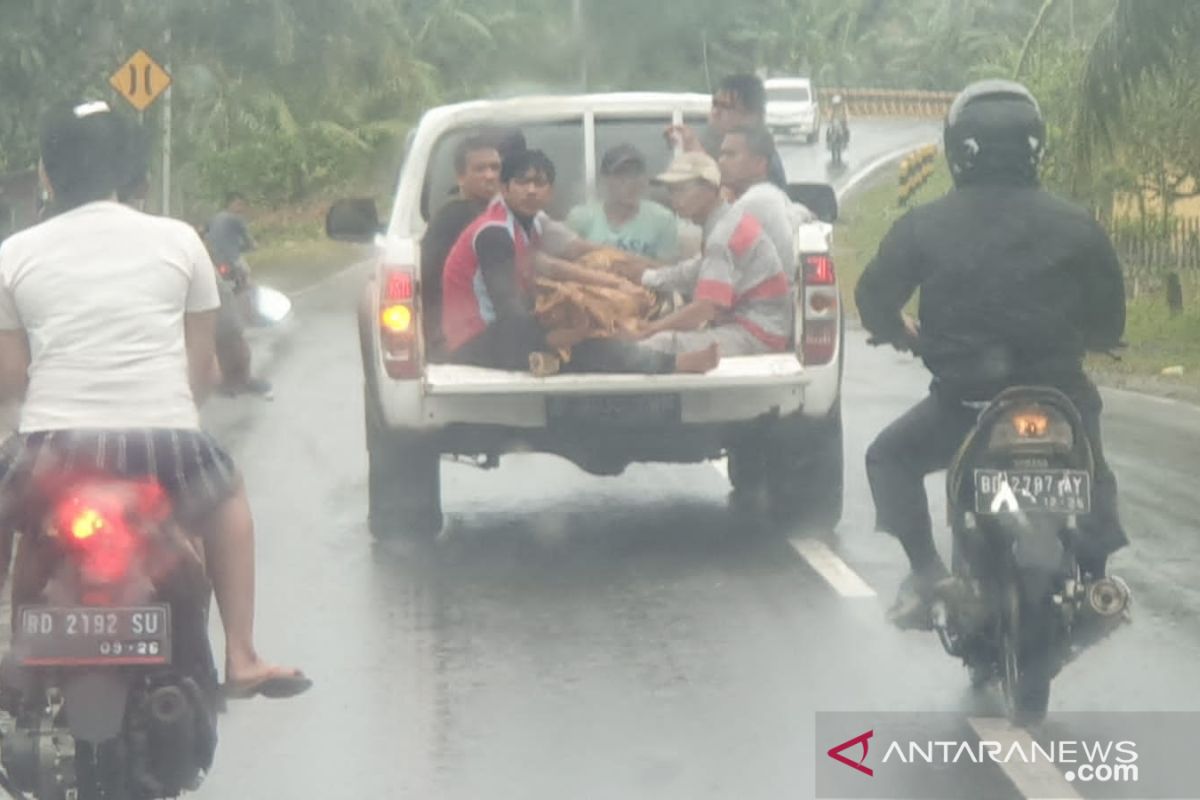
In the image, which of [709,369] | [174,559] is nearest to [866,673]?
[709,369]

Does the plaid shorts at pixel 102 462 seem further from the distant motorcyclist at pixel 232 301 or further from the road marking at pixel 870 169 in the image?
the road marking at pixel 870 169

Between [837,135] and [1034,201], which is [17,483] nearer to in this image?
[1034,201]

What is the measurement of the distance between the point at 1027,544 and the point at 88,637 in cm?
288

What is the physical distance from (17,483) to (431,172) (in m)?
6.16

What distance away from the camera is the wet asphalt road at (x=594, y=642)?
7.66 metres

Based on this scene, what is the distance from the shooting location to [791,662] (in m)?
9.15

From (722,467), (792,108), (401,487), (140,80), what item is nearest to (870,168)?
(792,108)

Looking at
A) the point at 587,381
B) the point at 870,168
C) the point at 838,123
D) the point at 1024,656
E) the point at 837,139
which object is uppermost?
the point at 587,381

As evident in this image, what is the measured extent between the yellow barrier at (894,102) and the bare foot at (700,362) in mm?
78416

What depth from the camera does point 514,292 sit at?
1114 cm

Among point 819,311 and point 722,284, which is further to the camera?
point 819,311

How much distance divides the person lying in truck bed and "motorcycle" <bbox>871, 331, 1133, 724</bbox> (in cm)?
321

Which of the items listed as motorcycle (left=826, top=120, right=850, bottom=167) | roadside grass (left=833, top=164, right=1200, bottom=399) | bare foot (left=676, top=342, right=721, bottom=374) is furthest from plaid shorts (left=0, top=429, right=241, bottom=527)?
motorcycle (left=826, top=120, right=850, bottom=167)

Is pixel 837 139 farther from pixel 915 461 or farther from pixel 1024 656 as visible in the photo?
pixel 1024 656
